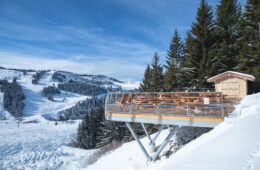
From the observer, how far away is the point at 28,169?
1895 cm

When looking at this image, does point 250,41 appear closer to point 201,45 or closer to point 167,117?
point 201,45

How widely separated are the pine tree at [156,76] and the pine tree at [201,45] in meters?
7.08

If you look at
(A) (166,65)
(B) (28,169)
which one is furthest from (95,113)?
(A) (166,65)

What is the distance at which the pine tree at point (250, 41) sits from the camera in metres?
13.6

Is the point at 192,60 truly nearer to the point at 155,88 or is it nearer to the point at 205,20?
the point at 205,20

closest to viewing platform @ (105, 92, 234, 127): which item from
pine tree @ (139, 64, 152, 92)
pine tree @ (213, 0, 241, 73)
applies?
pine tree @ (213, 0, 241, 73)

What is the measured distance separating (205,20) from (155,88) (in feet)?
36.6

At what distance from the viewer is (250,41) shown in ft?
47.8

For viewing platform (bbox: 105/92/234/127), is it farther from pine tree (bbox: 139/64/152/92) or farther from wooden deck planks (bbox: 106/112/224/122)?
pine tree (bbox: 139/64/152/92)

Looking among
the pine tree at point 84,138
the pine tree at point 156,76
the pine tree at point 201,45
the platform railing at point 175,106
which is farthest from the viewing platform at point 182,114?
the pine tree at point 84,138

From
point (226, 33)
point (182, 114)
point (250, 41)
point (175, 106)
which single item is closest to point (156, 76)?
point (226, 33)

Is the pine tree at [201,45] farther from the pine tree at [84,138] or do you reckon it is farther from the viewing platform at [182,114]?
the pine tree at [84,138]

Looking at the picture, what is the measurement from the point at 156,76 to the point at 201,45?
8.54 meters

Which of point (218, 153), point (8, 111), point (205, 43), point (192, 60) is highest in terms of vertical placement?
point (205, 43)
